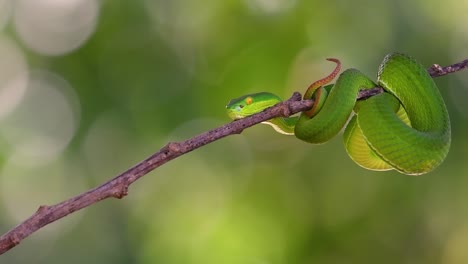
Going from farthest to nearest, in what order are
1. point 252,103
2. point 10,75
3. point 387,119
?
point 10,75
point 252,103
point 387,119

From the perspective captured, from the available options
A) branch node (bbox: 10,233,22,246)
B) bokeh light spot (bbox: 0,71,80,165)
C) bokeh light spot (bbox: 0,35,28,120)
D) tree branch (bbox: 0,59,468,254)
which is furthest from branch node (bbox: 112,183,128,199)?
bokeh light spot (bbox: 0,35,28,120)

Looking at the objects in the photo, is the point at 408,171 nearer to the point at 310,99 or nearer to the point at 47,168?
the point at 310,99

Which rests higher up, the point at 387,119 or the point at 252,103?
the point at 252,103

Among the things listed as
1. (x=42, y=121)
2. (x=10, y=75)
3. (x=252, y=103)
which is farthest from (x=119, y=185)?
(x=42, y=121)

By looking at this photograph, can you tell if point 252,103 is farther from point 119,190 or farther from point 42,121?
point 42,121

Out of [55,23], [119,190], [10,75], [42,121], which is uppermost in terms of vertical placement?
[55,23]

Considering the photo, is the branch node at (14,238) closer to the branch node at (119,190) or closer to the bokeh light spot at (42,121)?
the branch node at (119,190)
